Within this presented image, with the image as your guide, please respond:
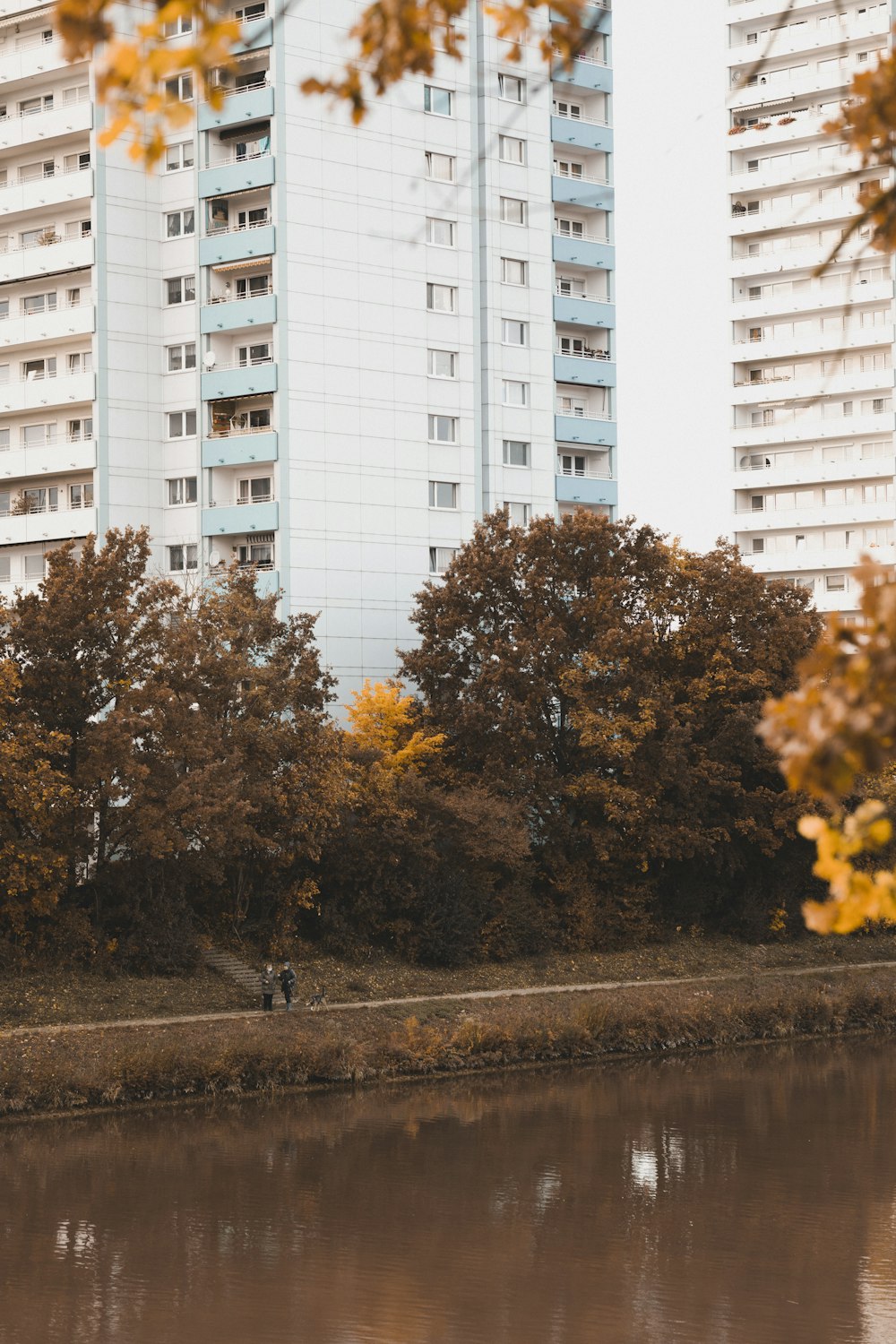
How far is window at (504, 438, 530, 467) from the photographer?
7381 cm

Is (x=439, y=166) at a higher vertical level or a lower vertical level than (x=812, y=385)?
higher

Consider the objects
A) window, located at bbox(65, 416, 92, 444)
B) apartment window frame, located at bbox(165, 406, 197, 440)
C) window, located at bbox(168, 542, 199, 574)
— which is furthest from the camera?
window, located at bbox(65, 416, 92, 444)

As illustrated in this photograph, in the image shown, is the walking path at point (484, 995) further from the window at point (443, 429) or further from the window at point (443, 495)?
the window at point (443, 429)

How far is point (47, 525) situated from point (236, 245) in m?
12.8

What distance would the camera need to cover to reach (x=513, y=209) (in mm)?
73562

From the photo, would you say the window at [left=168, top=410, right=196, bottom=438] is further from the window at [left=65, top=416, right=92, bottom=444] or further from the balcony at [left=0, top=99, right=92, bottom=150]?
the balcony at [left=0, top=99, right=92, bottom=150]

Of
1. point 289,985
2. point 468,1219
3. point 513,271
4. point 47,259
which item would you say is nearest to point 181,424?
point 47,259

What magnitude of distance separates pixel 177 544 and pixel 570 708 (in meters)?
19.0

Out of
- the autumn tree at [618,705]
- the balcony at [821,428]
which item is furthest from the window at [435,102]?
the balcony at [821,428]

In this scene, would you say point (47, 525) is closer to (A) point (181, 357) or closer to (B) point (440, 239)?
(A) point (181, 357)

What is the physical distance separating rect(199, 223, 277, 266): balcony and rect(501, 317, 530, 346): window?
1161cm

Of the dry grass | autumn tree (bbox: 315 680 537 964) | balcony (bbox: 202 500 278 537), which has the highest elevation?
balcony (bbox: 202 500 278 537)

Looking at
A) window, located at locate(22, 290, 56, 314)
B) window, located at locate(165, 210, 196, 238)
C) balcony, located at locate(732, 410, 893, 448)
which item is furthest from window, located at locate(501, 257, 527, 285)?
balcony, located at locate(732, 410, 893, 448)

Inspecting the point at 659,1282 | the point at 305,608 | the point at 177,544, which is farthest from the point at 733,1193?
the point at 177,544
